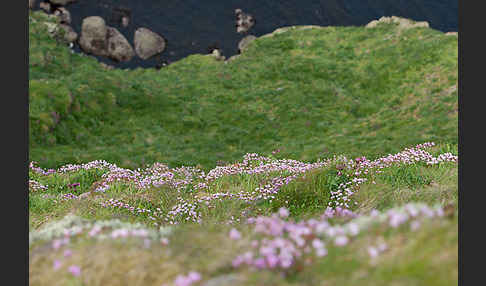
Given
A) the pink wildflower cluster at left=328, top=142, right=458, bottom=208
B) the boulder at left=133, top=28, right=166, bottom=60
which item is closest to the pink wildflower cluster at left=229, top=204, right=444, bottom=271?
the pink wildflower cluster at left=328, top=142, right=458, bottom=208

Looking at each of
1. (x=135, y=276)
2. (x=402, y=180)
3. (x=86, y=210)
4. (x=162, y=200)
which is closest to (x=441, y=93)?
(x=402, y=180)

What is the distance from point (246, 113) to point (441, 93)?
10201 millimetres

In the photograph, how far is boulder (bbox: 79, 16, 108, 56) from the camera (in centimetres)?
2522

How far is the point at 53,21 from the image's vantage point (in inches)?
976

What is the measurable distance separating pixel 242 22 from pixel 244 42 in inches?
81.2

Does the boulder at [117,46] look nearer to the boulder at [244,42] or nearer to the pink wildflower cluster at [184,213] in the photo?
the boulder at [244,42]

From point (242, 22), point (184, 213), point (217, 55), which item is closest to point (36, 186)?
point (184, 213)

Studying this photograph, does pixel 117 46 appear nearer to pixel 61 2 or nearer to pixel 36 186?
pixel 61 2

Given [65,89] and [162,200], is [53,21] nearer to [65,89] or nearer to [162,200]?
[65,89]

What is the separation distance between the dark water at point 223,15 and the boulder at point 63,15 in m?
0.36

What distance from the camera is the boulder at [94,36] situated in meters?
25.2

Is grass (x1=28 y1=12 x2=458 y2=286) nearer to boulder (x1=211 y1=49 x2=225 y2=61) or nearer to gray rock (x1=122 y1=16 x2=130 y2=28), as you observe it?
boulder (x1=211 y1=49 x2=225 y2=61)

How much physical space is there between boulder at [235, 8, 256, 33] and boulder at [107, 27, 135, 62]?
9.83 meters

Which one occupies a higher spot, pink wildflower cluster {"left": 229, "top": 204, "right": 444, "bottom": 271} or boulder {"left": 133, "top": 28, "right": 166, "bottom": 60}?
boulder {"left": 133, "top": 28, "right": 166, "bottom": 60}
